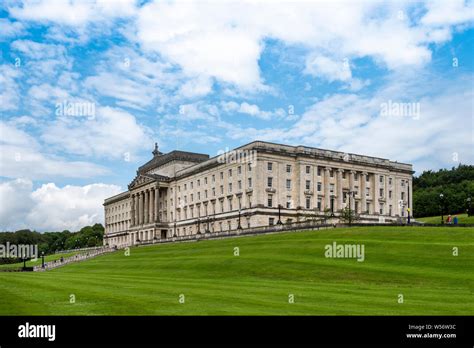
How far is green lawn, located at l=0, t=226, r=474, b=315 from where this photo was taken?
71.7ft

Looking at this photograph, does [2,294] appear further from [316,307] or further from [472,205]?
[472,205]

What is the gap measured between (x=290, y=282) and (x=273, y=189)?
80.3 metres

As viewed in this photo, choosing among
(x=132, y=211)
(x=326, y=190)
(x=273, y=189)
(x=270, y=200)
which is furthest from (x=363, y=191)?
(x=132, y=211)

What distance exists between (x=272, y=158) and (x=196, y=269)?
68.4 m

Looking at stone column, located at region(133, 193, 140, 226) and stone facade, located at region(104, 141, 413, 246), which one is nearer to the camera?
stone facade, located at region(104, 141, 413, 246)

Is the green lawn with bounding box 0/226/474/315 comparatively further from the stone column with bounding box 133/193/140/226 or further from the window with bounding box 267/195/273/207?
A: the stone column with bounding box 133/193/140/226

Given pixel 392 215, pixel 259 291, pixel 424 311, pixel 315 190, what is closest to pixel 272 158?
pixel 315 190

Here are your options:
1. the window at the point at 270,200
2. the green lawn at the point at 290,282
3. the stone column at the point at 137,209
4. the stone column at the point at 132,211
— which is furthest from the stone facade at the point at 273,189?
the green lawn at the point at 290,282

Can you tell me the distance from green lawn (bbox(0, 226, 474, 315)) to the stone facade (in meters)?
40.0

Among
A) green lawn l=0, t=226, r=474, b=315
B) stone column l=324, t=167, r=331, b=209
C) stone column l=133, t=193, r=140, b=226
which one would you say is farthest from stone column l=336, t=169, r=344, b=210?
stone column l=133, t=193, r=140, b=226

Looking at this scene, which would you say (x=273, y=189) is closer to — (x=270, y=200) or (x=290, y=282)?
(x=270, y=200)
